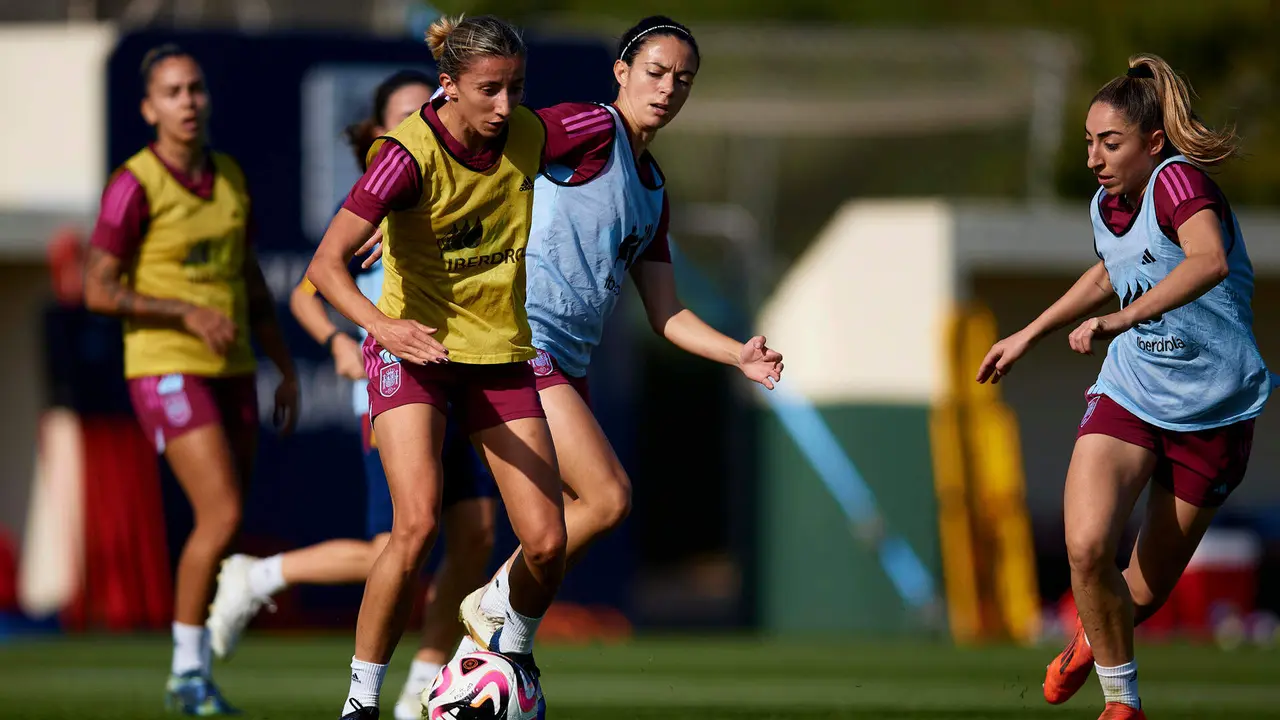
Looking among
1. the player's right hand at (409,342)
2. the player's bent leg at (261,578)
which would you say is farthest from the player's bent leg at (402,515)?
the player's bent leg at (261,578)

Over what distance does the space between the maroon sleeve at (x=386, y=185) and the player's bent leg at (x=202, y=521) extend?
245cm

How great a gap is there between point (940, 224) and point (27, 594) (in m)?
9.25

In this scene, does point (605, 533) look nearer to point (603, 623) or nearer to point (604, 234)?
point (604, 234)

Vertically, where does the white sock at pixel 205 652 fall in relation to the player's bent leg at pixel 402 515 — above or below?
below

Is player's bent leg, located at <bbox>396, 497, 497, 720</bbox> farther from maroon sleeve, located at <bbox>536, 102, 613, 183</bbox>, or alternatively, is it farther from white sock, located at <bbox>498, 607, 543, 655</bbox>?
maroon sleeve, located at <bbox>536, 102, 613, 183</bbox>

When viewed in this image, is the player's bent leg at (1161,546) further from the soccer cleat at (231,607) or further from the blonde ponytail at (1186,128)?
the soccer cleat at (231,607)

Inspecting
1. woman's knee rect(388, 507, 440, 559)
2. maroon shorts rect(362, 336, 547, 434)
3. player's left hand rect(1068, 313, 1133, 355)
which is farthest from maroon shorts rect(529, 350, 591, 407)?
player's left hand rect(1068, 313, 1133, 355)

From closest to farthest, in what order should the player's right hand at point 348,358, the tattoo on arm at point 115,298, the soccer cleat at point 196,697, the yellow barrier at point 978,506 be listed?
the player's right hand at point 348,358 → the soccer cleat at point 196,697 → the tattoo on arm at point 115,298 → the yellow barrier at point 978,506

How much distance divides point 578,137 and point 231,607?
8.78 feet

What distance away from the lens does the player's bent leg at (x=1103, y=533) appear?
18.9 feet

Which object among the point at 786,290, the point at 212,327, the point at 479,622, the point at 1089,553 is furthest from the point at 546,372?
the point at 786,290

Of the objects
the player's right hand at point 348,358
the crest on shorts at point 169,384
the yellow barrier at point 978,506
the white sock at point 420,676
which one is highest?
the player's right hand at point 348,358

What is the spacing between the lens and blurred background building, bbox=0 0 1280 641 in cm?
1447

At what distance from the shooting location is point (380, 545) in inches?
266
